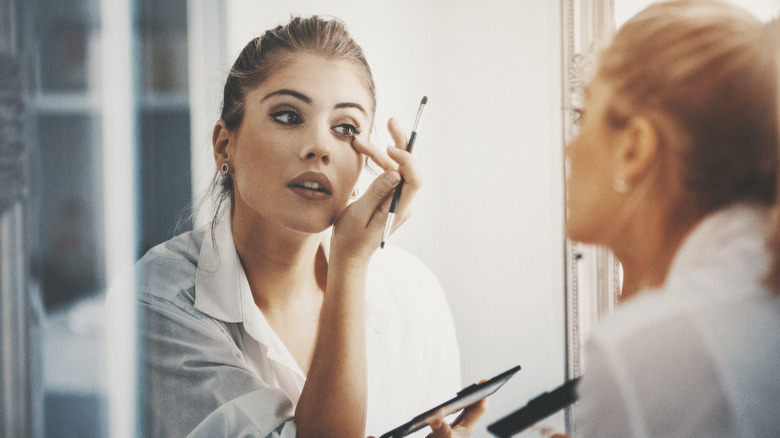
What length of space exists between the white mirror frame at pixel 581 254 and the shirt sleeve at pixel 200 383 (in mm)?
333

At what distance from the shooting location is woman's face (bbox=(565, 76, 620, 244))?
486 millimetres

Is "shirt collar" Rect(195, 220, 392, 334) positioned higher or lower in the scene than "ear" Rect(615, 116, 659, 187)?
lower

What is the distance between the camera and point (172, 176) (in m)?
0.74

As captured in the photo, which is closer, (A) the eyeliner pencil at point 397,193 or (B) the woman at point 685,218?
(B) the woman at point 685,218

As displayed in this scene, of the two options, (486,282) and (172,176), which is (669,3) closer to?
(486,282)

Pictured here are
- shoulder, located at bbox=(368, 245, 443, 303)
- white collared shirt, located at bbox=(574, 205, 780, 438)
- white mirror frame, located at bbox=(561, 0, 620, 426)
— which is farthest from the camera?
shoulder, located at bbox=(368, 245, 443, 303)

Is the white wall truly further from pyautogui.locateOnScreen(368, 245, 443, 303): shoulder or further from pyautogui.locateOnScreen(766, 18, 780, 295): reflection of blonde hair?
pyautogui.locateOnScreen(766, 18, 780, 295): reflection of blonde hair

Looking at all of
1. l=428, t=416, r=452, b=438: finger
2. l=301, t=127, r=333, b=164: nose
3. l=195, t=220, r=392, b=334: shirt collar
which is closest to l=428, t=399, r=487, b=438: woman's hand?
l=428, t=416, r=452, b=438: finger

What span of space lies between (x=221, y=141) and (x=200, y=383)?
11.3 inches

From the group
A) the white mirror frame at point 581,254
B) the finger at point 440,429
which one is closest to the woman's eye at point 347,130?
the white mirror frame at point 581,254

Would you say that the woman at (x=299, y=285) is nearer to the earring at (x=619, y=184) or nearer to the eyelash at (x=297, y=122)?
the eyelash at (x=297, y=122)

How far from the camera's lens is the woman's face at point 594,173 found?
0.49 metres

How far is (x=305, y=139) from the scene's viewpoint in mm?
652

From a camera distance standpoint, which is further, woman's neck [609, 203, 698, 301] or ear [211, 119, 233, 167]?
ear [211, 119, 233, 167]
